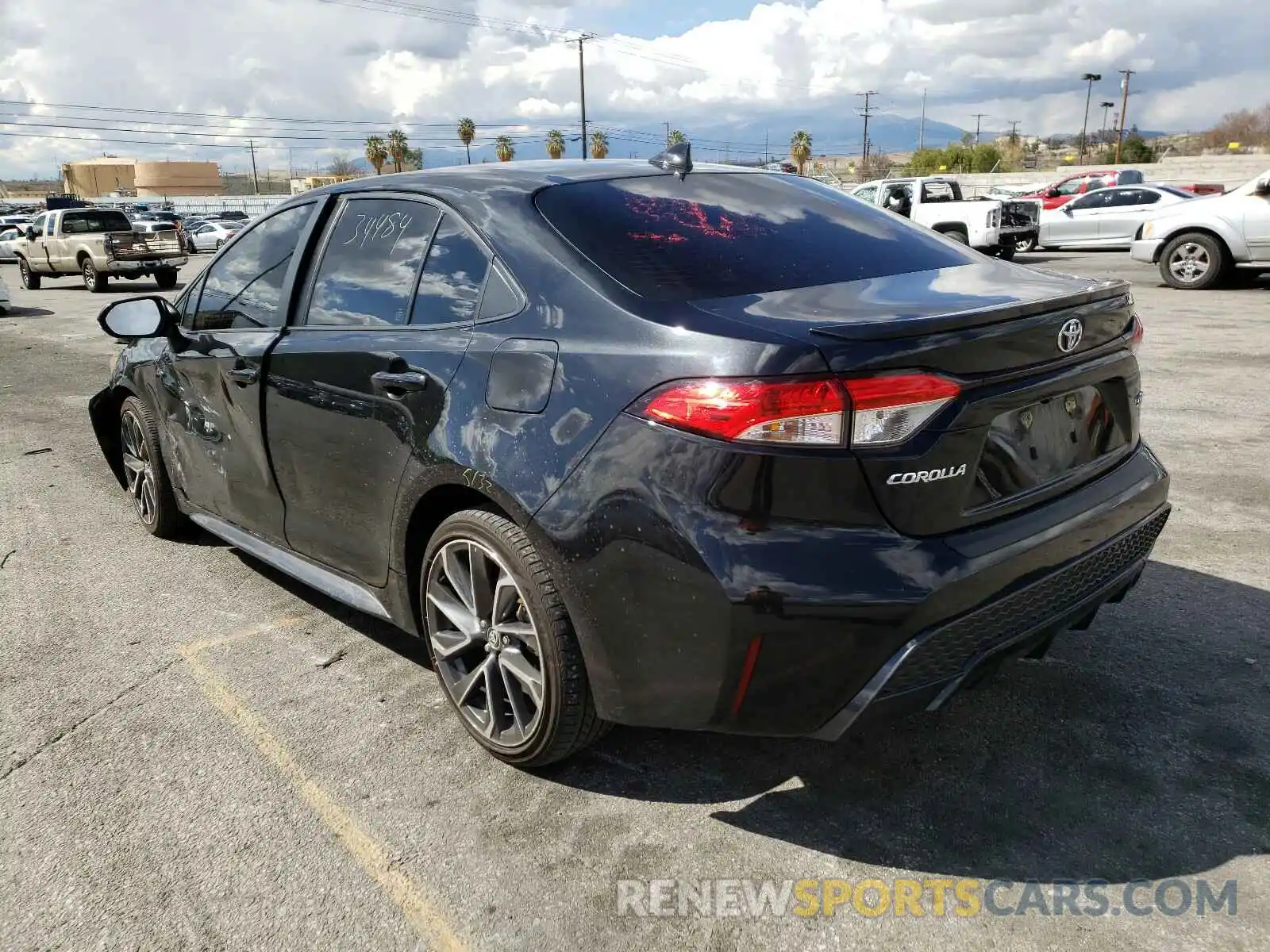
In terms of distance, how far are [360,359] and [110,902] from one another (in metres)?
1.61

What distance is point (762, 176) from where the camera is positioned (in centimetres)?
352

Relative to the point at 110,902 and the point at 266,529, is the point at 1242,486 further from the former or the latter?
the point at 110,902

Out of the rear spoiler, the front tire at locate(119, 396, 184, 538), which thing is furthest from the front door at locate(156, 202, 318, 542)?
the rear spoiler

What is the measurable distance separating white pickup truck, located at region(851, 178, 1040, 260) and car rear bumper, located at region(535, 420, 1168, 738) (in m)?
17.9

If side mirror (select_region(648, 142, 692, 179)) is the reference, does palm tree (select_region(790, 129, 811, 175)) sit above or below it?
above

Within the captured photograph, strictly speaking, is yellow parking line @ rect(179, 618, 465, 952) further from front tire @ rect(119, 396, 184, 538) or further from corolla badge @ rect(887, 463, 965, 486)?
corolla badge @ rect(887, 463, 965, 486)

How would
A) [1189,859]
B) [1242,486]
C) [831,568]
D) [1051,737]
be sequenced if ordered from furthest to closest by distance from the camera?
1. [1242,486]
2. [1051,737]
3. [1189,859]
4. [831,568]

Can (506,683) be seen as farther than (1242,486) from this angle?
No

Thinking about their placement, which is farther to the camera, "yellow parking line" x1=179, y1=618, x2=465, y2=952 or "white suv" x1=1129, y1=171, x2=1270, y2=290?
"white suv" x1=1129, y1=171, x2=1270, y2=290

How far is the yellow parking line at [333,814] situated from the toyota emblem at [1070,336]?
2.05m

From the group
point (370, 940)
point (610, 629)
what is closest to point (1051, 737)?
point (610, 629)

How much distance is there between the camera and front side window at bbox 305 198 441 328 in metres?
3.08

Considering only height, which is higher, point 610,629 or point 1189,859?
point 610,629

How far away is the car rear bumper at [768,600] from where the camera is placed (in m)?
2.16
